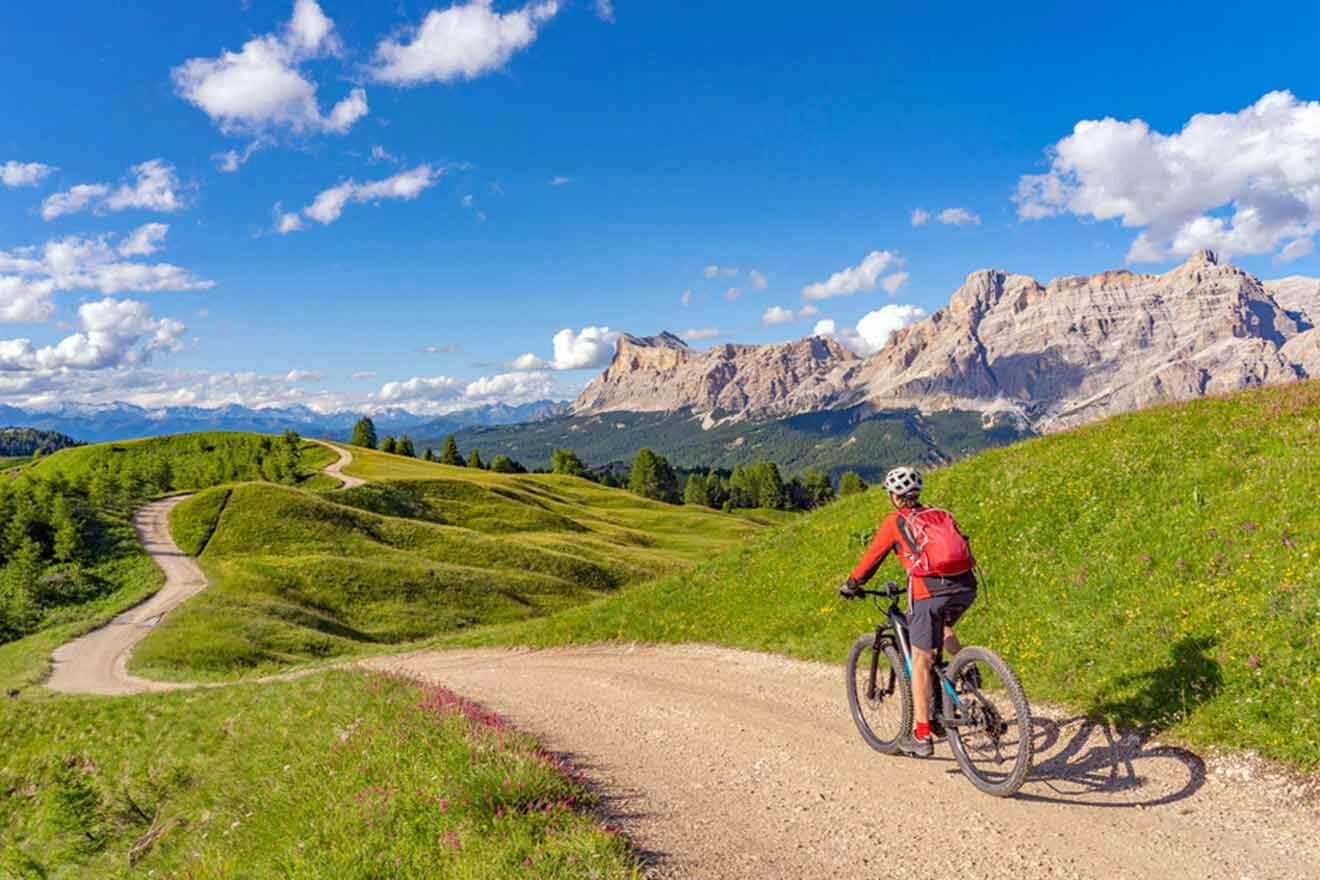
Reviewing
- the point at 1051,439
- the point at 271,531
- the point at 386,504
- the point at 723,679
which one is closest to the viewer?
the point at 723,679

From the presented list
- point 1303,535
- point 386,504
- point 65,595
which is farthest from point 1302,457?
point 386,504

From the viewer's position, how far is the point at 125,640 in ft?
124

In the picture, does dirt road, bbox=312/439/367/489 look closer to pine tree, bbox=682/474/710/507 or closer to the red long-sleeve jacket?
pine tree, bbox=682/474/710/507

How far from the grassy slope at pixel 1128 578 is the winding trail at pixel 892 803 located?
1104 millimetres

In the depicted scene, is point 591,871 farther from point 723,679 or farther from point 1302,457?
point 1302,457

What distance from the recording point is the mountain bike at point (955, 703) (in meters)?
8.90

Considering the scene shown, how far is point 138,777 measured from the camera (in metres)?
18.4

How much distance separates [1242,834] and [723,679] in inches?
426

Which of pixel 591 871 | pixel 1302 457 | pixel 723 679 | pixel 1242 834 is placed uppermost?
pixel 1302 457

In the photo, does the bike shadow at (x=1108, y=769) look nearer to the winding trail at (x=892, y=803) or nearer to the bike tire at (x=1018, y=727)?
the winding trail at (x=892, y=803)

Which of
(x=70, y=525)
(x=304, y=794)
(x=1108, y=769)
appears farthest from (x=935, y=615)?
(x=70, y=525)

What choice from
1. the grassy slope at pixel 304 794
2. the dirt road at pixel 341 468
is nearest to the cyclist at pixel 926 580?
the grassy slope at pixel 304 794

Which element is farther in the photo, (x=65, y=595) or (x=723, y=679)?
(x=65, y=595)

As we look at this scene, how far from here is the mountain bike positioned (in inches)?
350
